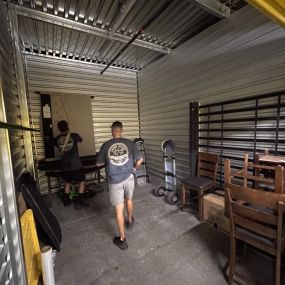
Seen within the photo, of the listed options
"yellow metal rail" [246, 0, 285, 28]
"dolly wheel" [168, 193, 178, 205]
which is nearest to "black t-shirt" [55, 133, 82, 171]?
"dolly wheel" [168, 193, 178, 205]

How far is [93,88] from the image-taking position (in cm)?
455

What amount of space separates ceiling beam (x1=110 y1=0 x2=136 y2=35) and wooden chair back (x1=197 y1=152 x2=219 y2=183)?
2.62 meters

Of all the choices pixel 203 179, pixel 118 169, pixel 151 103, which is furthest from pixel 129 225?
pixel 151 103

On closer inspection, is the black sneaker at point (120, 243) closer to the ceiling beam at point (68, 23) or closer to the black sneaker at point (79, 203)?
the black sneaker at point (79, 203)

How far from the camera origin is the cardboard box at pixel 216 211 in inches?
97.0

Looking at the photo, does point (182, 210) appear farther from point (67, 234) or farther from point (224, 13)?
point (224, 13)

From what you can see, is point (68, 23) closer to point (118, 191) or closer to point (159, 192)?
point (118, 191)

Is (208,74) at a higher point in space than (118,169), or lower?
higher

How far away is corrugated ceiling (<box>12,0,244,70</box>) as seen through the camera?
2395 mm

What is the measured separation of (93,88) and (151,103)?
164cm

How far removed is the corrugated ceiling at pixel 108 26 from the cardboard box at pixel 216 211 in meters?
2.87

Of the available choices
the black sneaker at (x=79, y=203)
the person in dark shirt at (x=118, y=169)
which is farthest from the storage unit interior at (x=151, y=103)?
the person in dark shirt at (x=118, y=169)

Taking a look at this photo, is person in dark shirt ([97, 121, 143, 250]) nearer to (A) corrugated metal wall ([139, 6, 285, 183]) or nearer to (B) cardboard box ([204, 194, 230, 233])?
(B) cardboard box ([204, 194, 230, 233])

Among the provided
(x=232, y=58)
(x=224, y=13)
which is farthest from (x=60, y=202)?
(x=224, y=13)
